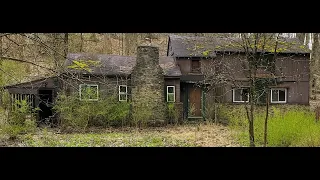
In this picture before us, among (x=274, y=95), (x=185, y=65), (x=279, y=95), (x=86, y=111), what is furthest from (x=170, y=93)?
(x=279, y=95)

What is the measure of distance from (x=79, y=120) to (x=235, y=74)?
6.81m

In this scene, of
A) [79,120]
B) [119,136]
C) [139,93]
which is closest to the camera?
[119,136]

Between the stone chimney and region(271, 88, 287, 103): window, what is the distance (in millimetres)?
4997

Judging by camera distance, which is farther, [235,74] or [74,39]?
[74,39]

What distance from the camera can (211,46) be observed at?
13164 mm

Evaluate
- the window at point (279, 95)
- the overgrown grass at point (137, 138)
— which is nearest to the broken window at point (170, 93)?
the overgrown grass at point (137, 138)

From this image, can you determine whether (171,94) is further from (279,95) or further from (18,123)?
(18,123)

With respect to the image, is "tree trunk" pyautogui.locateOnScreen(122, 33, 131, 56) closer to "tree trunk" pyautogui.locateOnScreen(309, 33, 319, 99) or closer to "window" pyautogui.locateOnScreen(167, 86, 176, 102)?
"window" pyautogui.locateOnScreen(167, 86, 176, 102)
